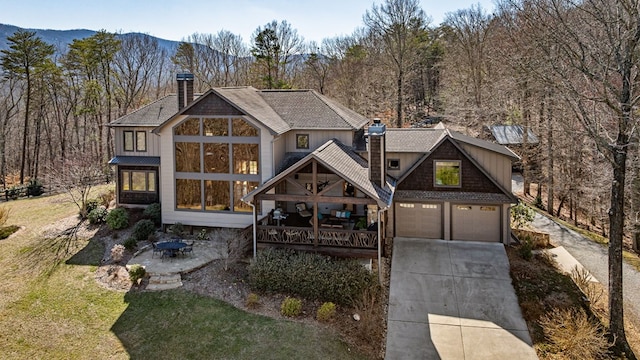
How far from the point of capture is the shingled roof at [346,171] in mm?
14320

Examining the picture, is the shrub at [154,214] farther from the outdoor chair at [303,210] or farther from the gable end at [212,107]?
the outdoor chair at [303,210]

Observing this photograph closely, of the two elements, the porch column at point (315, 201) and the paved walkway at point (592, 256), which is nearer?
the paved walkway at point (592, 256)

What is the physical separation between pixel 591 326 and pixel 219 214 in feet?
47.6

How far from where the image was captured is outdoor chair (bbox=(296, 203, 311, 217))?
17.7m

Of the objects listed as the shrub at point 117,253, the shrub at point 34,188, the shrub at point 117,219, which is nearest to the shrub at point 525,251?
the shrub at point 117,253

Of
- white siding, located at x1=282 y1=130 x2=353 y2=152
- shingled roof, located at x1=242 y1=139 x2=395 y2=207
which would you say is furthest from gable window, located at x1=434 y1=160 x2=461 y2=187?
white siding, located at x1=282 y1=130 x2=353 y2=152

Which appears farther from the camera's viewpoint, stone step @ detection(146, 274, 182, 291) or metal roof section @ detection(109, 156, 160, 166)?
metal roof section @ detection(109, 156, 160, 166)

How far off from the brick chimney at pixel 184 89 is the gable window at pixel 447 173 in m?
12.6

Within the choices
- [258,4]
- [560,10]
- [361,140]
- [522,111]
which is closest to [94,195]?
[258,4]

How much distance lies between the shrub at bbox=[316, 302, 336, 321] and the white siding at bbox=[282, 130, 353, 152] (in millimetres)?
9004

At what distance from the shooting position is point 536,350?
10.9 m

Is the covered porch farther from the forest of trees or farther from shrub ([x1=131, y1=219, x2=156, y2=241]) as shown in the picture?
the forest of trees

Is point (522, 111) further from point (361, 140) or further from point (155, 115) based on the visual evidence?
point (155, 115)

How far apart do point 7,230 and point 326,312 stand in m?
16.8
